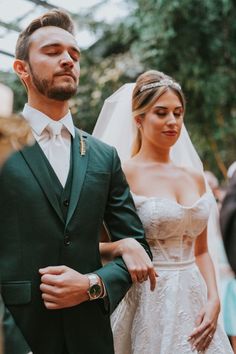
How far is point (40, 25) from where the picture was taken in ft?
7.21

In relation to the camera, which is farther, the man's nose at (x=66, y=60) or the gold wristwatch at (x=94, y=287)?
the man's nose at (x=66, y=60)

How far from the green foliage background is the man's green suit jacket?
653 cm

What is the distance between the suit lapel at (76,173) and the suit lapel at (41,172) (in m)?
0.05

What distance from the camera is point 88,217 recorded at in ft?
6.59

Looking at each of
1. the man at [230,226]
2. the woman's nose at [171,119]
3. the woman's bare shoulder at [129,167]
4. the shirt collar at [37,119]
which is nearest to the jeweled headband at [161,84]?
the woman's nose at [171,119]

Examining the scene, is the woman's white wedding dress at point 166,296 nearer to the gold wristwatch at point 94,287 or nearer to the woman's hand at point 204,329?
the woman's hand at point 204,329

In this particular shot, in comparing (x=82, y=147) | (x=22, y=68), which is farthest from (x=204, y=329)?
(x=22, y=68)

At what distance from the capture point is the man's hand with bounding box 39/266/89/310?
1834 millimetres

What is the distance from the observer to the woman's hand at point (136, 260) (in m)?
2.03


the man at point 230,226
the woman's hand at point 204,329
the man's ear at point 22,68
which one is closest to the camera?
the man at point 230,226

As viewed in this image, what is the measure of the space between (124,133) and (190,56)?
19.0 feet

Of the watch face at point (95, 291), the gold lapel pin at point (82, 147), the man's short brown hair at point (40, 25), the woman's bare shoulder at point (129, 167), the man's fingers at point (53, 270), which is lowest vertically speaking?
the watch face at point (95, 291)

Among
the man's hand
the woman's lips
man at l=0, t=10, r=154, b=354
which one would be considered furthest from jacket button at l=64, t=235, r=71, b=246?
the woman's lips

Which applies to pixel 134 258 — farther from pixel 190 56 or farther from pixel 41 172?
pixel 190 56
